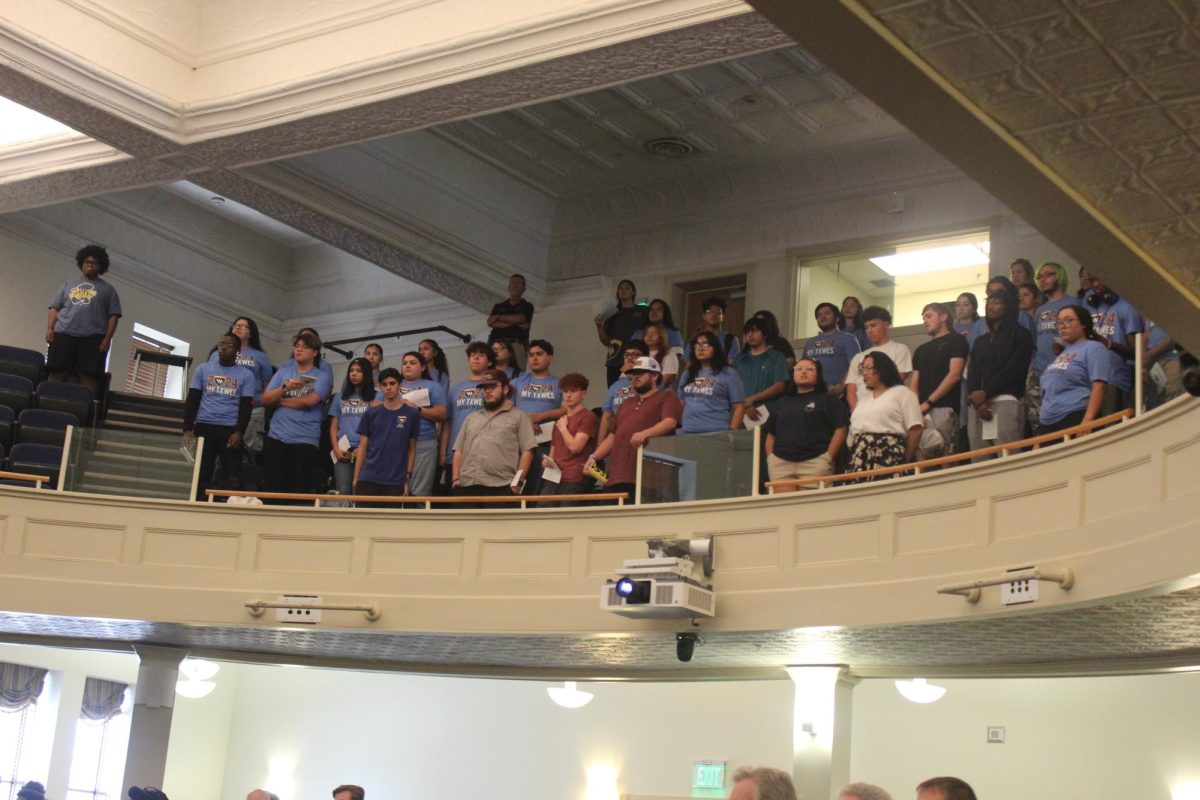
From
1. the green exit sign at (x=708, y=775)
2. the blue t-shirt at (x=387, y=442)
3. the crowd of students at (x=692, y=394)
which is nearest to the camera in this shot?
the crowd of students at (x=692, y=394)

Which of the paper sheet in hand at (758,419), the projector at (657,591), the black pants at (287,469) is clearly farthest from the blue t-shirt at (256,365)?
the paper sheet in hand at (758,419)

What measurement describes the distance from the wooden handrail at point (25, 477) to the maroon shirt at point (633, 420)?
→ 4434 mm

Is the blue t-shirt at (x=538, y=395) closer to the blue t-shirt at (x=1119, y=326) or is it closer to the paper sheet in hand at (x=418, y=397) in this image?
the paper sheet in hand at (x=418, y=397)

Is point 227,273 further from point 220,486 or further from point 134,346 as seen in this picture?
point 220,486

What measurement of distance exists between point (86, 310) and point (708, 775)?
680 cm

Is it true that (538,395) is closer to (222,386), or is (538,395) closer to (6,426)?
(222,386)

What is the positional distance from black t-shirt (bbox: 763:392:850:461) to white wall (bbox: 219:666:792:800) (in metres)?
4.28

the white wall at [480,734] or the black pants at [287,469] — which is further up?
the black pants at [287,469]

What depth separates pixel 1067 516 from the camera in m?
8.22

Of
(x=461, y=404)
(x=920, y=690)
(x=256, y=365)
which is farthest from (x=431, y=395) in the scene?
(x=920, y=690)

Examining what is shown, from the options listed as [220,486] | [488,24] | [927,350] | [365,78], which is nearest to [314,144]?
[365,78]

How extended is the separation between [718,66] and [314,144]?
3.53 meters

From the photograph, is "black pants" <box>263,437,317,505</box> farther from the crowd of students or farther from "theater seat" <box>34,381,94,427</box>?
"theater seat" <box>34,381,94,427</box>

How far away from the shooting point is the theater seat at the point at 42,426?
11.7 metres
